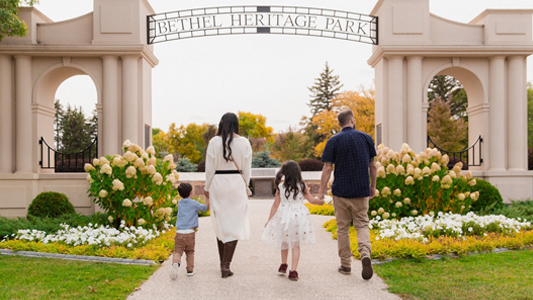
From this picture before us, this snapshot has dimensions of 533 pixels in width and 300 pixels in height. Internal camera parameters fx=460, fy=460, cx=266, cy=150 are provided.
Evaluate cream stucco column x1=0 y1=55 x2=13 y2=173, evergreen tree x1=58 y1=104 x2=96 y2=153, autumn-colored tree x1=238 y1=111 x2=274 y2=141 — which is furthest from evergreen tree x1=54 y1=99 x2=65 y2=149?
cream stucco column x1=0 y1=55 x2=13 y2=173

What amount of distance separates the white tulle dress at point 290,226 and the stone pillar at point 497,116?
8.53m

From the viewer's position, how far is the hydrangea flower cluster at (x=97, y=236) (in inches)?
285

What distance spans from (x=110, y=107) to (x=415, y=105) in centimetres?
780

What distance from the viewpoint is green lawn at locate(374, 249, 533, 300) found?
4.79m

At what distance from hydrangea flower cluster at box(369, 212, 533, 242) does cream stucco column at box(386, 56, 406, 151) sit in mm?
3484

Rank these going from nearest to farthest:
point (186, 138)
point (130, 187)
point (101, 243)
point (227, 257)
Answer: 1. point (227, 257)
2. point (101, 243)
3. point (130, 187)
4. point (186, 138)

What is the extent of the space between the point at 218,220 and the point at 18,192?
8097mm

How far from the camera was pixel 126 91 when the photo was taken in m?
11.7

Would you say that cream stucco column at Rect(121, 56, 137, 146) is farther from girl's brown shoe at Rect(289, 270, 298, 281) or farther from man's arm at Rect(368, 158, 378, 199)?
man's arm at Rect(368, 158, 378, 199)

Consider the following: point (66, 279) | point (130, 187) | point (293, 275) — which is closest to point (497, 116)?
point (293, 275)

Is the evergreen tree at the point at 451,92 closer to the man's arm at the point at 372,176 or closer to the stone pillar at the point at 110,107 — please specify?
the stone pillar at the point at 110,107

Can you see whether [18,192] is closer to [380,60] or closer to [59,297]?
[59,297]

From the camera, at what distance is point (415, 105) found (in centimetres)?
1188

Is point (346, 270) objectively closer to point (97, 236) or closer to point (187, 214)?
point (187, 214)
